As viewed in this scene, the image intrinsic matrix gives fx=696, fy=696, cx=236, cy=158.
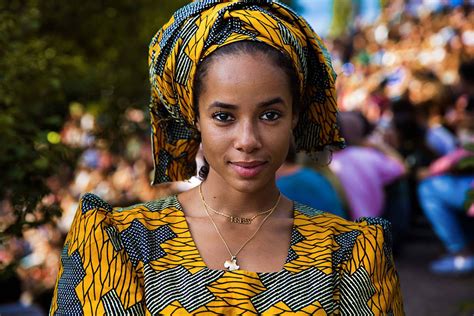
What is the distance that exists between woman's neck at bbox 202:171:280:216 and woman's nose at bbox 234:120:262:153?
27 cm

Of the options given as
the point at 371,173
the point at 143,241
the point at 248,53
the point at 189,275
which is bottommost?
the point at 189,275

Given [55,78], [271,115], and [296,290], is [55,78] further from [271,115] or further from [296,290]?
[296,290]

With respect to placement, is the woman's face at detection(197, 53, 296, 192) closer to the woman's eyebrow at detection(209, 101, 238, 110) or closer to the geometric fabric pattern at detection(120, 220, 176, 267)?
the woman's eyebrow at detection(209, 101, 238, 110)

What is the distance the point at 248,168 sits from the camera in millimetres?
2055

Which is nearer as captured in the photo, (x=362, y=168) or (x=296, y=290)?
Result: (x=296, y=290)

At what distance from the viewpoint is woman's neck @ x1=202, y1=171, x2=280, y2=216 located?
2.26 metres

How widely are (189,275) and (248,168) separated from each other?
0.35 m

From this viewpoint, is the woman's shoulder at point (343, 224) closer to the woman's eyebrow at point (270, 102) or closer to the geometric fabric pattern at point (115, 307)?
the woman's eyebrow at point (270, 102)

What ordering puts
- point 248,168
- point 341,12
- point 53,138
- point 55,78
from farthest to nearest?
point 341,12
point 55,78
point 53,138
point 248,168

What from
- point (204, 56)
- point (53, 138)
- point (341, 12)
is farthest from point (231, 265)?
point (341, 12)

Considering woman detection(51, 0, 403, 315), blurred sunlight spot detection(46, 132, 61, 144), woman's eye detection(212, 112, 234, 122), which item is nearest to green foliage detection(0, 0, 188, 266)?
blurred sunlight spot detection(46, 132, 61, 144)

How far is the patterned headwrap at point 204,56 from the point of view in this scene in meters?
2.07

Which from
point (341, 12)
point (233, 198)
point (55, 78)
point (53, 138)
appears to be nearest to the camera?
point (233, 198)

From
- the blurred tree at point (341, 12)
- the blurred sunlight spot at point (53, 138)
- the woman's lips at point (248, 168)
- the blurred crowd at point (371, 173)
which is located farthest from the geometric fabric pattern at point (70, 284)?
the blurred tree at point (341, 12)
